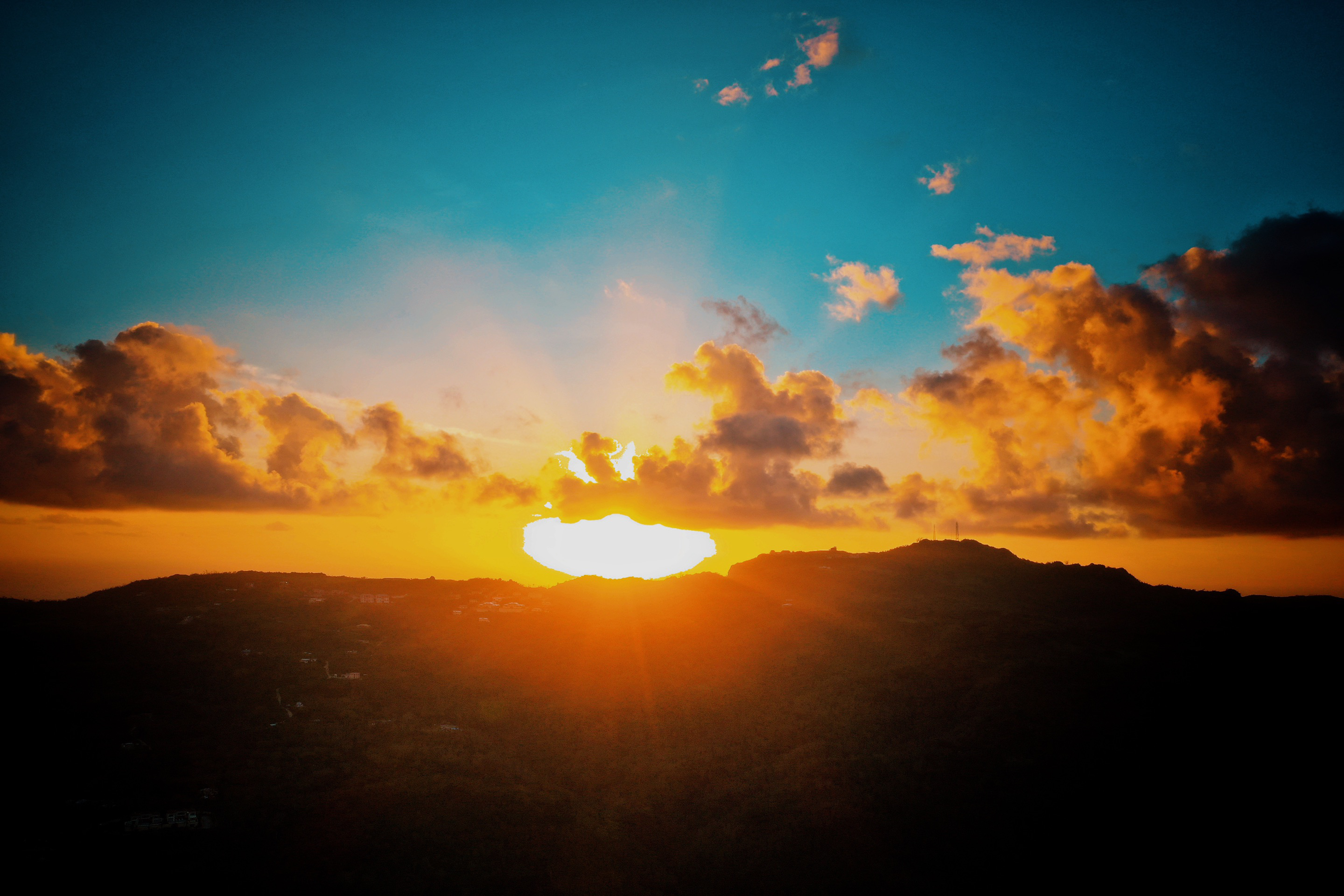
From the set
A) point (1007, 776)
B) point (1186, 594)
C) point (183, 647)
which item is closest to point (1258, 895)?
point (1007, 776)

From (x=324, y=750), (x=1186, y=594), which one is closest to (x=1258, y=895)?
(x=1186, y=594)

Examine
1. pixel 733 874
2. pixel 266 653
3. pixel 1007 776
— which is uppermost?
pixel 266 653

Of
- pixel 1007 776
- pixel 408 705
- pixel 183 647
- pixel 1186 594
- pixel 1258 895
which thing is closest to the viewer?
pixel 1258 895

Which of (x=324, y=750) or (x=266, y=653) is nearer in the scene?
(x=324, y=750)

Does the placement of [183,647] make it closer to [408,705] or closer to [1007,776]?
[408,705]

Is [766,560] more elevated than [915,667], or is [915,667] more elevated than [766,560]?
[766,560]

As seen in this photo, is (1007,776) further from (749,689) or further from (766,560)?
(766,560)

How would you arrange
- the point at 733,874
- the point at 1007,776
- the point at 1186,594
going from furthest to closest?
the point at 1186,594 < the point at 1007,776 < the point at 733,874
